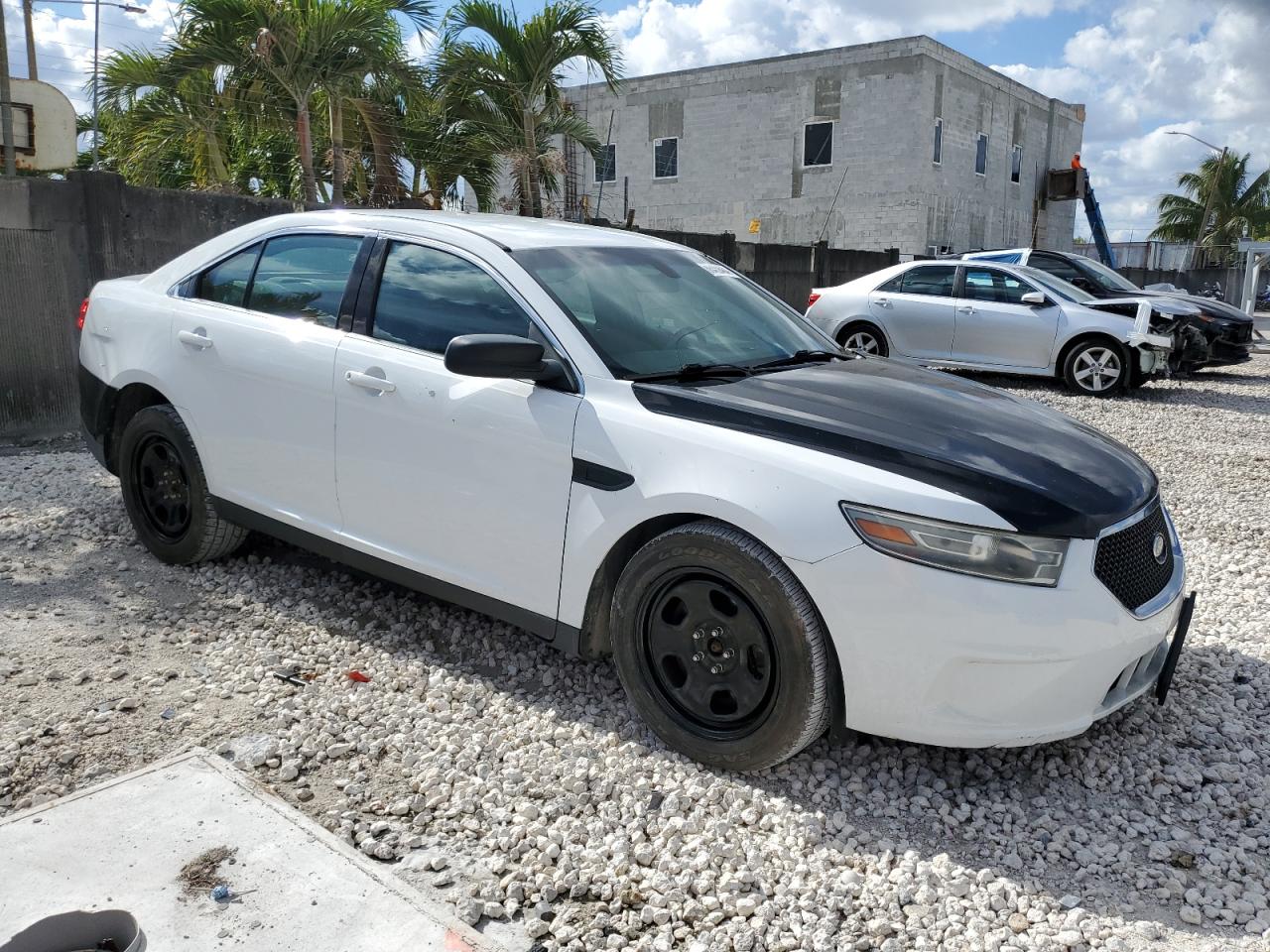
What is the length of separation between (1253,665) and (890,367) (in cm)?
187

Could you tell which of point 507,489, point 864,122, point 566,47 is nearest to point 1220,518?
point 507,489

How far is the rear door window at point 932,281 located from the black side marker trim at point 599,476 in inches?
413

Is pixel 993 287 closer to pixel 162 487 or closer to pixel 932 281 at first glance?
pixel 932 281

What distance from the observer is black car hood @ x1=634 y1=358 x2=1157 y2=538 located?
2.87m

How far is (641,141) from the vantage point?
111 ft

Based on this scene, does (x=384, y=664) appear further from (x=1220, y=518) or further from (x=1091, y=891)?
(x=1220, y=518)

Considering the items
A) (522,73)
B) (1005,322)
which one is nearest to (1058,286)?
(1005,322)

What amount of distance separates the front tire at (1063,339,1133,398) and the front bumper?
991 cm

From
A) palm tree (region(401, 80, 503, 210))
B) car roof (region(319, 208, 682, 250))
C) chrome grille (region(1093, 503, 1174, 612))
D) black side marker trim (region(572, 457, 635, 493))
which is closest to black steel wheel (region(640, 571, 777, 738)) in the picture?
black side marker trim (region(572, 457, 635, 493))

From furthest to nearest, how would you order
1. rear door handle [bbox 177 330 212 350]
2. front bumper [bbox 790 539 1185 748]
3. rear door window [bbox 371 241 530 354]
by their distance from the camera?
rear door handle [bbox 177 330 212 350] < rear door window [bbox 371 241 530 354] < front bumper [bbox 790 539 1185 748]

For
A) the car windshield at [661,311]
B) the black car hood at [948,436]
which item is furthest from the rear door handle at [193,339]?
the black car hood at [948,436]

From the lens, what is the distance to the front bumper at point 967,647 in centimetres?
277

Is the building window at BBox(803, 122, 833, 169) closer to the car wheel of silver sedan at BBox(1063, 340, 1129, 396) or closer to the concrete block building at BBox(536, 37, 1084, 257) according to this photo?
the concrete block building at BBox(536, 37, 1084, 257)

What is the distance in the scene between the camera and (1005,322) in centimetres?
1238
